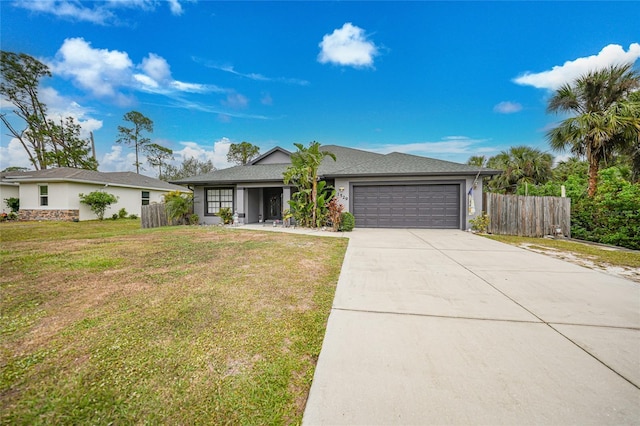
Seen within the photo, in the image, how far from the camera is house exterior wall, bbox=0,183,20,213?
1763 cm

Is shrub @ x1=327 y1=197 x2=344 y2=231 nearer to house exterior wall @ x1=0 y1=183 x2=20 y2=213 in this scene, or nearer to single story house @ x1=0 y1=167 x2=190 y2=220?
single story house @ x1=0 y1=167 x2=190 y2=220

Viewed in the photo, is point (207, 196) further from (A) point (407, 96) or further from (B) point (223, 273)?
(A) point (407, 96)

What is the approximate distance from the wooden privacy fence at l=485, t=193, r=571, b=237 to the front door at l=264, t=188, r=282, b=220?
11.6 metres

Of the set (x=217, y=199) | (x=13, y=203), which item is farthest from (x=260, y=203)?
(x=13, y=203)

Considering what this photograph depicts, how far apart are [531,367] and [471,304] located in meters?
1.29

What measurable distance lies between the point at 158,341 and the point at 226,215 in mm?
11727

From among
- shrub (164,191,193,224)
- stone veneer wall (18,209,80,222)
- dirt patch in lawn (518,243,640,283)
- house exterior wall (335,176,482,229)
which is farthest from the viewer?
stone veneer wall (18,209,80,222)

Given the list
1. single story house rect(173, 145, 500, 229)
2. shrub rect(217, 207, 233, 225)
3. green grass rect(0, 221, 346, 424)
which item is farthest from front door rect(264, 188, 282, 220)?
green grass rect(0, 221, 346, 424)

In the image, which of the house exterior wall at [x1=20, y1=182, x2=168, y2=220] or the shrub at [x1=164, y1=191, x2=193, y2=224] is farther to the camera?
the house exterior wall at [x1=20, y1=182, x2=168, y2=220]

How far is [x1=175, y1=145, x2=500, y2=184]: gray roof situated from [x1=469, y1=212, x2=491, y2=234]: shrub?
1915mm

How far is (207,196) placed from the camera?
1446 cm

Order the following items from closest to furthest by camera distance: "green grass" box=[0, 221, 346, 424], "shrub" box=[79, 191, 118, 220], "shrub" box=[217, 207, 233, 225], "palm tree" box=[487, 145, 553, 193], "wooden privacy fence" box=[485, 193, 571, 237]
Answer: "green grass" box=[0, 221, 346, 424]
"wooden privacy fence" box=[485, 193, 571, 237]
"shrub" box=[217, 207, 233, 225]
"shrub" box=[79, 191, 118, 220]
"palm tree" box=[487, 145, 553, 193]

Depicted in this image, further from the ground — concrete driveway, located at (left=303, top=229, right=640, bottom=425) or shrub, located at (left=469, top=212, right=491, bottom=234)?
shrub, located at (left=469, top=212, right=491, bottom=234)

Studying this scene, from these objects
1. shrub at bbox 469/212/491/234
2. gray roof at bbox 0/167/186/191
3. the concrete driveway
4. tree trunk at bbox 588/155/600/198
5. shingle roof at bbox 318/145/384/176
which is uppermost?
shingle roof at bbox 318/145/384/176
